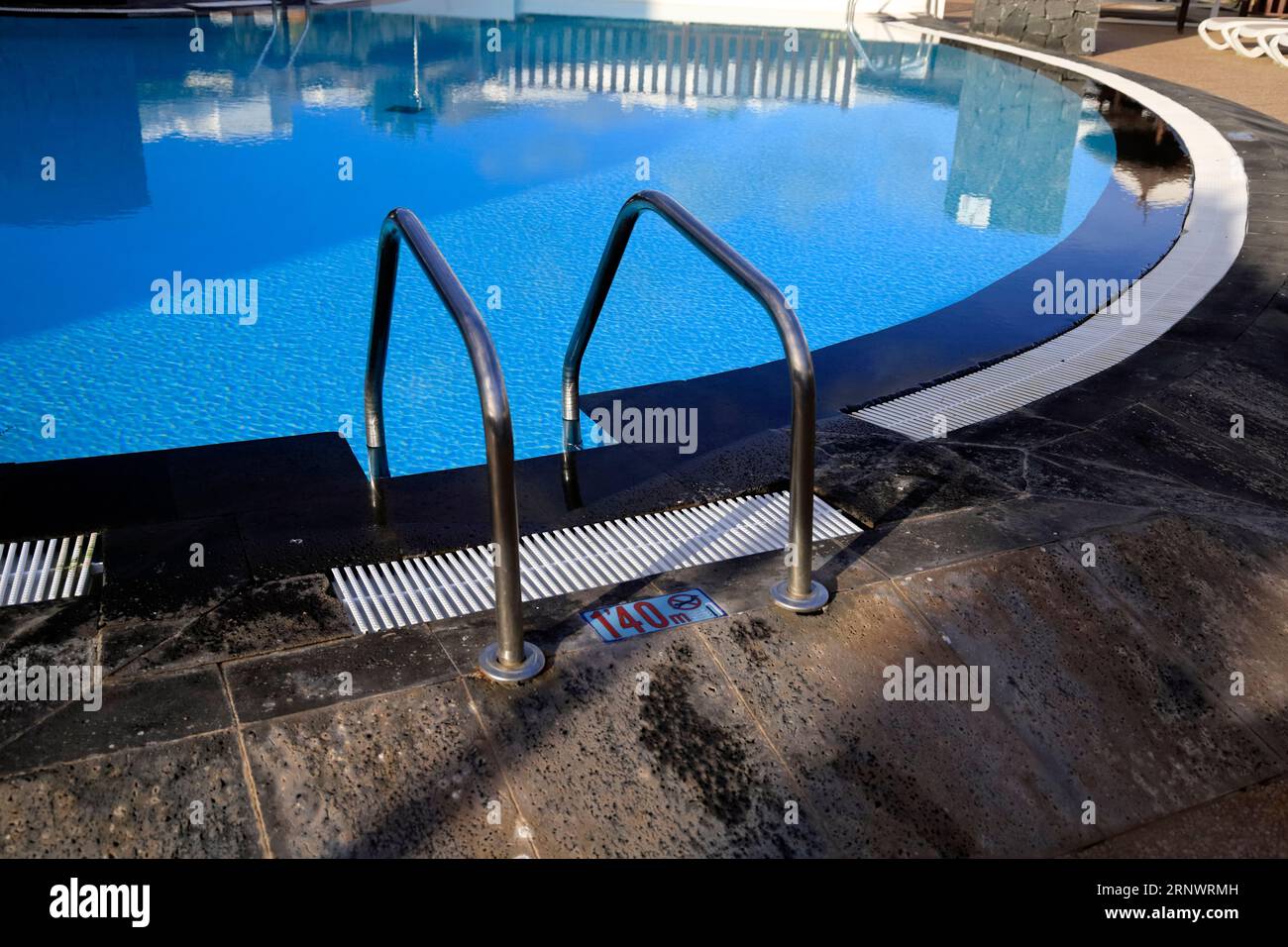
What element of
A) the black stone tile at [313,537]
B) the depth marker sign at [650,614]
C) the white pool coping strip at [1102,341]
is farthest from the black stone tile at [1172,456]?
the black stone tile at [313,537]

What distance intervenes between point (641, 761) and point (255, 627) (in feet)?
3.04

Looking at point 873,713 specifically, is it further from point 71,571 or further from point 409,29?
point 409,29

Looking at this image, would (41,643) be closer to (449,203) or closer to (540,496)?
(540,496)

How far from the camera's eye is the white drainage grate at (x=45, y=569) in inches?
111

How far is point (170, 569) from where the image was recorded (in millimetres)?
2861

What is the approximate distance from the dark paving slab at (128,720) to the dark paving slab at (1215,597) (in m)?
2.11

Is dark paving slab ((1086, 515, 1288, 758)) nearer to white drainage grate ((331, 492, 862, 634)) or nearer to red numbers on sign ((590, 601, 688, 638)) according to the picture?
white drainage grate ((331, 492, 862, 634))

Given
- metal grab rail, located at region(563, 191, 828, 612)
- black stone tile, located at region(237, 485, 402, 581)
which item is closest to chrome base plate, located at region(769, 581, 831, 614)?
metal grab rail, located at region(563, 191, 828, 612)

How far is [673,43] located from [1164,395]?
41.4 feet

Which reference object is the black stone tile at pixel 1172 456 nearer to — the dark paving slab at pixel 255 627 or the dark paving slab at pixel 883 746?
the dark paving slab at pixel 883 746

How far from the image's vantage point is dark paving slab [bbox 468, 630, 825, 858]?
7.22 feet

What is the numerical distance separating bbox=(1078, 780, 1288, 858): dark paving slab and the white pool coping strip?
168cm

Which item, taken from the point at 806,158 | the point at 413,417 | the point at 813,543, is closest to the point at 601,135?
the point at 806,158

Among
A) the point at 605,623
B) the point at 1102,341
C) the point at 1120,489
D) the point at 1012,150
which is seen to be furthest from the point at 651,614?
the point at 1012,150
